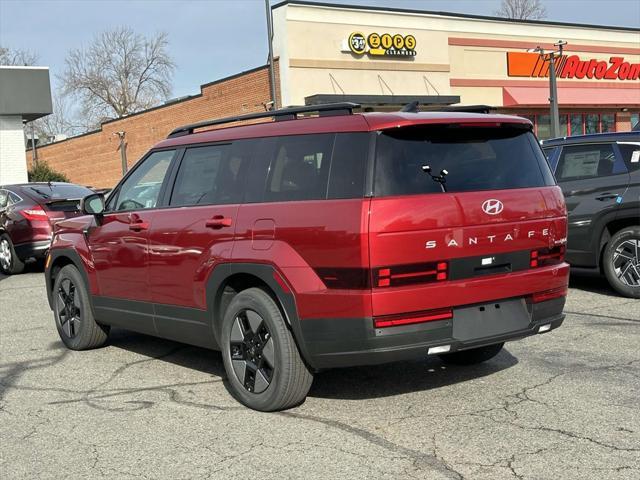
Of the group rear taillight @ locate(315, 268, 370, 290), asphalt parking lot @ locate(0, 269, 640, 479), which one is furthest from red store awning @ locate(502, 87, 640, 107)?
rear taillight @ locate(315, 268, 370, 290)

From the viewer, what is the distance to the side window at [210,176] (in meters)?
5.14

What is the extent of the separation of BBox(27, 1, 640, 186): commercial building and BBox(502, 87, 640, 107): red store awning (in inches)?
2.4

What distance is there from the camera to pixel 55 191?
13570 mm

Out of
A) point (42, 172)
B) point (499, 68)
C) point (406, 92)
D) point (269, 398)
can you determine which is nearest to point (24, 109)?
point (42, 172)

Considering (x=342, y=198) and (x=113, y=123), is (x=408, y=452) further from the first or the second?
(x=113, y=123)

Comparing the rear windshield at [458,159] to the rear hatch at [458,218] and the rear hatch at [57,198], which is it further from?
the rear hatch at [57,198]

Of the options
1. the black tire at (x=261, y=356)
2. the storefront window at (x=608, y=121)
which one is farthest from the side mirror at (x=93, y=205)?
the storefront window at (x=608, y=121)

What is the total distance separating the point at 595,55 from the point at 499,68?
246 inches

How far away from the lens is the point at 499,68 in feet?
108

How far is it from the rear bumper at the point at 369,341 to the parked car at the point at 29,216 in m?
9.35

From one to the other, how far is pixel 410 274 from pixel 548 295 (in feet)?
3.98

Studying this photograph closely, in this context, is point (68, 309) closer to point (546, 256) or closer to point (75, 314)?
point (75, 314)

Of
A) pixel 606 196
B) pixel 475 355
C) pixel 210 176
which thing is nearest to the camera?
pixel 210 176

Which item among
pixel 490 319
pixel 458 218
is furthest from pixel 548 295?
pixel 458 218
